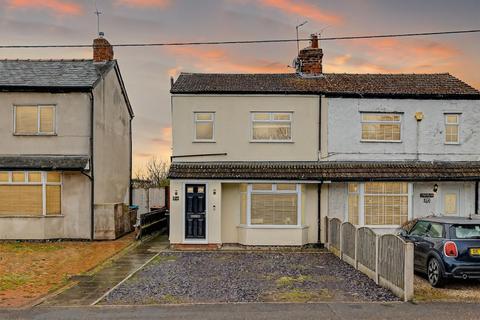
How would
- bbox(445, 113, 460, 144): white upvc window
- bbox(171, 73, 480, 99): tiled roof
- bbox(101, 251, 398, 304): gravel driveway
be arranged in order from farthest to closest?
1. bbox(445, 113, 460, 144): white upvc window
2. bbox(171, 73, 480, 99): tiled roof
3. bbox(101, 251, 398, 304): gravel driveway

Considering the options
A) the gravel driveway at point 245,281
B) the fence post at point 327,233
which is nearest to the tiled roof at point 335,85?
the fence post at point 327,233

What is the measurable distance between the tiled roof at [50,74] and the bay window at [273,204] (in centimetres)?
851

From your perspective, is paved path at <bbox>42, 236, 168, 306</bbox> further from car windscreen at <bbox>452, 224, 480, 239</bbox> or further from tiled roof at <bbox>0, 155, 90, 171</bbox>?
car windscreen at <bbox>452, 224, 480, 239</bbox>

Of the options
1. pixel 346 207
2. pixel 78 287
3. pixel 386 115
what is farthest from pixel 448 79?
pixel 78 287

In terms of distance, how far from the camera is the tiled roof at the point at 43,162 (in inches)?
772

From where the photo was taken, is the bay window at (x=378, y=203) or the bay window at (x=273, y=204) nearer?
the bay window at (x=273, y=204)

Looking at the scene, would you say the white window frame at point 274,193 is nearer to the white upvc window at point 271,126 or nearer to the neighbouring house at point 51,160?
the white upvc window at point 271,126

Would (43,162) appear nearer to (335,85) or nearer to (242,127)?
(242,127)

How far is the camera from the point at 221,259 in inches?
637

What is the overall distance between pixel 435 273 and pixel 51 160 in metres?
15.5

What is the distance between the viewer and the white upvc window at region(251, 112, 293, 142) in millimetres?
19406

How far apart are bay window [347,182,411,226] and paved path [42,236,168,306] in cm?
784

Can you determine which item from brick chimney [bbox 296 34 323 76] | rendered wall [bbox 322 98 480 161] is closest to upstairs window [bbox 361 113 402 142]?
rendered wall [bbox 322 98 480 161]

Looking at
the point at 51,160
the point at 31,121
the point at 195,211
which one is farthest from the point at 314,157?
the point at 31,121
